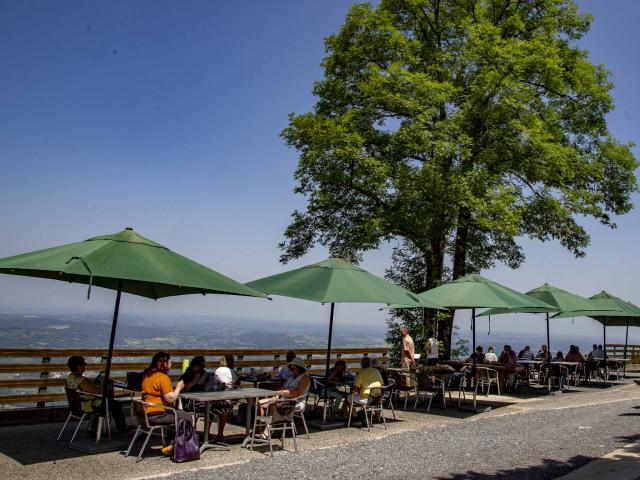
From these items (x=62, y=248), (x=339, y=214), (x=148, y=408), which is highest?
(x=339, y=214)

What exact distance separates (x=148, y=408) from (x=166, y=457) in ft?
2.31

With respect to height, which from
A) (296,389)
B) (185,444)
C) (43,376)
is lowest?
(185,444)

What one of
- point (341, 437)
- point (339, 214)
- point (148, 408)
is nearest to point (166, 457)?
point (148, 408)

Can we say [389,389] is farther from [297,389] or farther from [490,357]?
[490,357]

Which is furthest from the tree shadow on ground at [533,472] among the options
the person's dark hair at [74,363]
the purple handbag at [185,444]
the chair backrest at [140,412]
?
the person's dark hair at [74,363]

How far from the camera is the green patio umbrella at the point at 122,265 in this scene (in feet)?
22.3

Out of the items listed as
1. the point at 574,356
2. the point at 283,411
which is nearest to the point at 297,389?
the point at 283,411

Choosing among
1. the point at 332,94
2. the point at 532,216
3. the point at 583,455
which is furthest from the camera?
the point at 332,94

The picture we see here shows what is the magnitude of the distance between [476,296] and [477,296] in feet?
0.07

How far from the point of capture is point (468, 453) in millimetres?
8109

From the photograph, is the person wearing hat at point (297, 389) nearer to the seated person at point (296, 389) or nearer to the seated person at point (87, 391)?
the seated person at point (296, 389)

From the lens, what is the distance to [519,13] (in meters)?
22.0

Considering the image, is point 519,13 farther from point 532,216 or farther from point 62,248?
point 62,248

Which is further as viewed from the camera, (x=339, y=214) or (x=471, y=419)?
(x=339, y=214)
